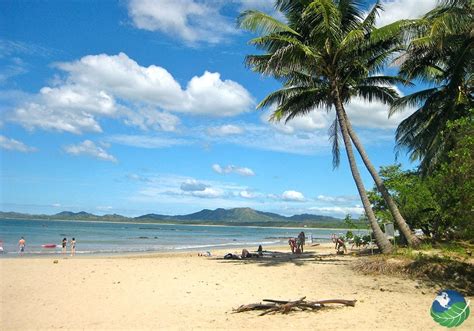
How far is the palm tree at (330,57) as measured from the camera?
14172mm

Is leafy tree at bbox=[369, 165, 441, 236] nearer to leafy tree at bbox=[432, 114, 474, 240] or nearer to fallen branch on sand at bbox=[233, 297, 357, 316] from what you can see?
leafy tree at bbox=[432, 114, 474, 240]

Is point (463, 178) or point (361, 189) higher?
point (361, 189)

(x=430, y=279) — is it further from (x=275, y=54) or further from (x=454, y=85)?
(x=454, y=85)

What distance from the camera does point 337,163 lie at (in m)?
17.6

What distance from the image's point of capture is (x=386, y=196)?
47.3 feet

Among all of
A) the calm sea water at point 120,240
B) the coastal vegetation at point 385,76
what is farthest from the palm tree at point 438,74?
the calm sea water at point 120,240

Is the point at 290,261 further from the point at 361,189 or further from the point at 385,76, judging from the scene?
the point at 385,76

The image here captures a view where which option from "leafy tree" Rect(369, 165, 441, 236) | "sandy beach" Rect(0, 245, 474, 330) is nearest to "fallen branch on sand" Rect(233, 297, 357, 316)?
"sandy beach" Rect(0, 245, 474, 330)
